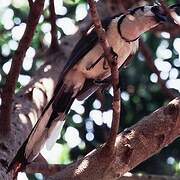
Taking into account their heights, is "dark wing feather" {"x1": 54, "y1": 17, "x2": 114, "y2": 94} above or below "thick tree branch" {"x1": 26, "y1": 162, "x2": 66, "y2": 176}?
above

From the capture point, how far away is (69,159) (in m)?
3.20

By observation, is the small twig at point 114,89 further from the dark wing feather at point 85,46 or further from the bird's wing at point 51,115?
the dark wing feather at point 85,46

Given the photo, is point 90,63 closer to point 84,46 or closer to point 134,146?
point 84,46

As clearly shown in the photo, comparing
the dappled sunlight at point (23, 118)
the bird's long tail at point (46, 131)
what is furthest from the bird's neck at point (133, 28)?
the dappled sunlight at point (23, 118)

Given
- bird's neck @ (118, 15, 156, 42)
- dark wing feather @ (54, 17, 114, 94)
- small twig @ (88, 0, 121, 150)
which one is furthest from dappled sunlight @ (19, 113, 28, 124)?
small twig @ (88, 0, 121, 150)

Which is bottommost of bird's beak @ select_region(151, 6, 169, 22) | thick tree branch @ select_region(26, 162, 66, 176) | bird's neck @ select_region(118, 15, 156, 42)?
thick tree branch @ select_region(26, 162, 66, 176)

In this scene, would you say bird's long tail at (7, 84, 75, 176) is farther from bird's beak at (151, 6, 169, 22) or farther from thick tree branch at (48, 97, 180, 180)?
→ bird's beak at (151, 6, 169, 22)

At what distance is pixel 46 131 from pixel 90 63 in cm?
38

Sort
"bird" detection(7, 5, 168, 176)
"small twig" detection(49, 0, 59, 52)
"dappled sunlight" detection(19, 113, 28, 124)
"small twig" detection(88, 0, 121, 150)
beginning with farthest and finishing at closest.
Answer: "small twig" detection(49, 0, 59, 52)
"dappled sunlight" detection(19, 113, 28, 124)
"bird" detection(7, 5, 168, 176)
"small twig" detection(88, 0, 121, 150)

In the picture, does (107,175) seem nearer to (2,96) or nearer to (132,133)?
(132,133)

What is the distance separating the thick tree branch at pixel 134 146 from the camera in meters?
1.71

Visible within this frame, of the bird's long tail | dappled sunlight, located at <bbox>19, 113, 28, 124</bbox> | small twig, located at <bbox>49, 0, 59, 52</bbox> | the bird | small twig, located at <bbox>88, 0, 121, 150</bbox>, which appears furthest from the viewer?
small twig, located at <bbox>49, 0, 59, 52</bbox>

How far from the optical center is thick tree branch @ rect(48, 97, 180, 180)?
1.71 metres

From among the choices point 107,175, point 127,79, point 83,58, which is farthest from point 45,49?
point 107,175
